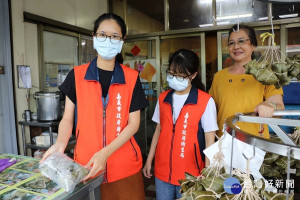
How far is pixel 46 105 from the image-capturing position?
3.12 metres

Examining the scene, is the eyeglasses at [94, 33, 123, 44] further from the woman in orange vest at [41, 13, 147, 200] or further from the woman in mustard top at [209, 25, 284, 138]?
the woman in mustard top at [209, 25, 284, 138]

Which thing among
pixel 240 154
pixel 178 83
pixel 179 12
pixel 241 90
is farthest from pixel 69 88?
pixel 179 12

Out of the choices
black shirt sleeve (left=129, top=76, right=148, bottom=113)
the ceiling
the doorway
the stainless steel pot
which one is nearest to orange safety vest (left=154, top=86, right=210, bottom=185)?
black shirt sleeve (left=129, top=76, right=148, bottom=113)

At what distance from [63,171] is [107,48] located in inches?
29.7

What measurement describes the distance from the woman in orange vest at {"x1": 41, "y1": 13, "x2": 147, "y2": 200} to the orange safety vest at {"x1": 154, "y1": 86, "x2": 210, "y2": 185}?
22 cm

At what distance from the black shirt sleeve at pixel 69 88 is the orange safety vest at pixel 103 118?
3 cm

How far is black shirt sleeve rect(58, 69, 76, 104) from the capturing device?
1427 millimetres

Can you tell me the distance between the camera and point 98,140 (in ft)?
4.49

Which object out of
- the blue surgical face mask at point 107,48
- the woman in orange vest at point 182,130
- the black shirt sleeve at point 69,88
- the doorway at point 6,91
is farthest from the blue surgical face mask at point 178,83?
the doorway at point 6,91

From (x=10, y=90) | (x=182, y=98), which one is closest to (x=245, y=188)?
(x=182, y=98)

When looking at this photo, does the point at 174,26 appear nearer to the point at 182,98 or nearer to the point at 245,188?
the point at 182,98

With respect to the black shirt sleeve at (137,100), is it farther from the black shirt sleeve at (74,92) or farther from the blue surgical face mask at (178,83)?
the blue surgical face mask at (178,83)

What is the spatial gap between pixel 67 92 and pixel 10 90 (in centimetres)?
203

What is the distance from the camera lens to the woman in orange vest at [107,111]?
1.37m
